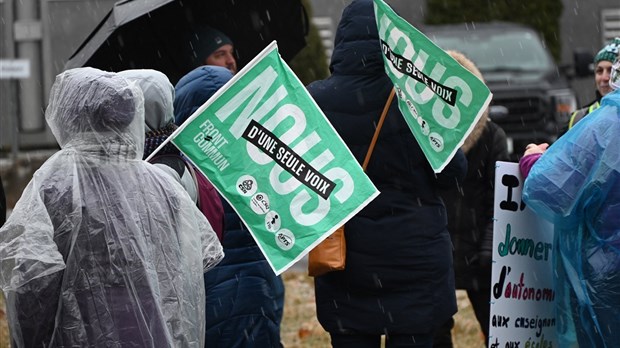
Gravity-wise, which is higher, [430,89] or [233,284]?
[430,89]

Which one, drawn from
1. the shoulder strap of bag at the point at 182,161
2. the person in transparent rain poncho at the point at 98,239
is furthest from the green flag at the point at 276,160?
the person in transparent rain poncho at the point at 98,239

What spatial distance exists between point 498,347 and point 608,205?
3.37ft

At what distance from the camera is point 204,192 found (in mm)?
5285

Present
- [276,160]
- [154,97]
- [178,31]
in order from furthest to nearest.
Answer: [178,31] → [276,160] → [154,97]

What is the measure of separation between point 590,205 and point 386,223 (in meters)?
0.86

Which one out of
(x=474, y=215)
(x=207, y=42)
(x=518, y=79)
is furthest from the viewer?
(x=518, y=79)

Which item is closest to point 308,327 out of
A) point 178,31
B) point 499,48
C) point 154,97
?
point 178,31

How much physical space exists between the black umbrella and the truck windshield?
8.33 metres

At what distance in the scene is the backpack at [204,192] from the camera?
202 inches

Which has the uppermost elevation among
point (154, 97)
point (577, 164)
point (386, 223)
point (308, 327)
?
point (154, 97)

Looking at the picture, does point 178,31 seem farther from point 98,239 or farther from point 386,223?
point 98,239

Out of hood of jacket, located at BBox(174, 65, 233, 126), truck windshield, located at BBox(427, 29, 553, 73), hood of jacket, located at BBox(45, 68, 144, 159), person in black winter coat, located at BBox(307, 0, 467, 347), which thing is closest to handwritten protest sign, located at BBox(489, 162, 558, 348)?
person in black winter coat, located at BBox(307, 0, 467, 347)

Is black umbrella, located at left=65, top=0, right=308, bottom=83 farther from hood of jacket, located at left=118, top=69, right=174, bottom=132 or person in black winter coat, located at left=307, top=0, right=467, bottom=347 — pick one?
hood of jacket, located at left=118, top=69, right=174, bottom=132

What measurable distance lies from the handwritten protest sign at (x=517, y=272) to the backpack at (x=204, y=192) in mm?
1356
